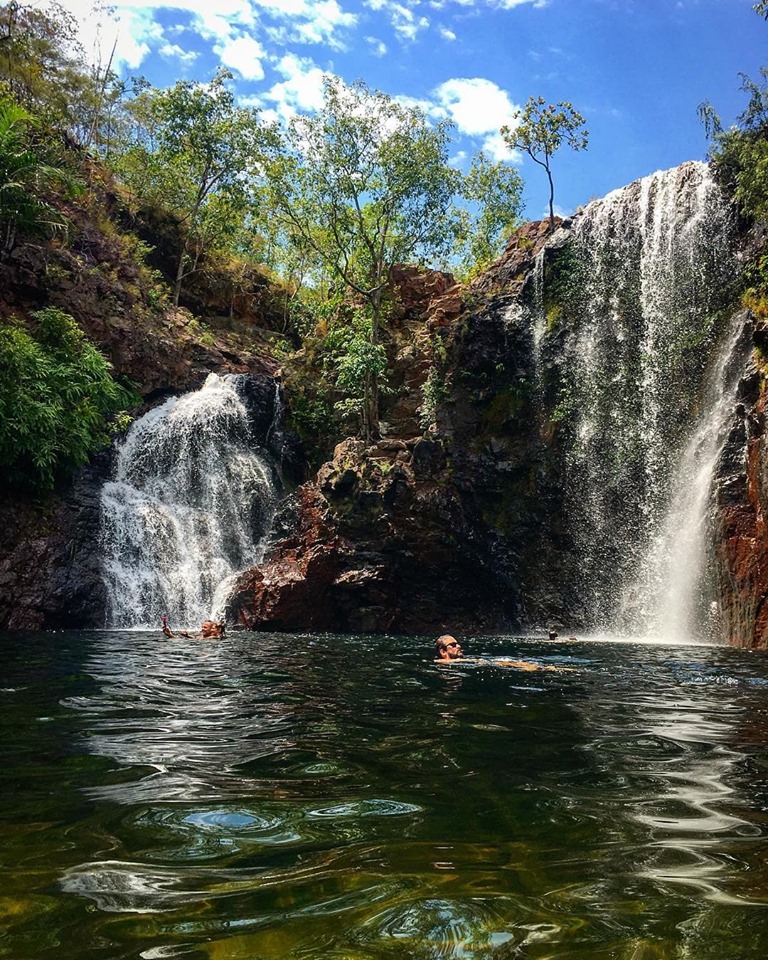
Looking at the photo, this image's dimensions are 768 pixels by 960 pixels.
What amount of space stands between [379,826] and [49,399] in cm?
1838

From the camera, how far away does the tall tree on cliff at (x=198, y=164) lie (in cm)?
3144

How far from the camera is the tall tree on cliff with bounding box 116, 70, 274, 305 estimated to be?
31.4 m

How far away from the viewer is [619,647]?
15.0 meters

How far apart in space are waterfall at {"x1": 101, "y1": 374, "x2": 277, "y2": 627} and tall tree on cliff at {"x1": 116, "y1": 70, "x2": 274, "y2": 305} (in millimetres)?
9677

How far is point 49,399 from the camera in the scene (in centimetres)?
1881

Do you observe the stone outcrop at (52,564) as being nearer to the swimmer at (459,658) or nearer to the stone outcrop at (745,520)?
the swimmer at (459,658)

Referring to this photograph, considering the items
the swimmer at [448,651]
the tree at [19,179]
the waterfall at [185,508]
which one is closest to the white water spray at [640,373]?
the swimmer at [448,651]

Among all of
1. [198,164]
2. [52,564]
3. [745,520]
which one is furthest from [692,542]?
[198,164]

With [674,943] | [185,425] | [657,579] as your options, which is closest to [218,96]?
[185,425]

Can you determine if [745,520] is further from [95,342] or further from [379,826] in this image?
[95,342]

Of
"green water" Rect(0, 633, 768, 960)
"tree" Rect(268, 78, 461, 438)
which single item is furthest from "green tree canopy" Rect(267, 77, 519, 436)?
"green water" Rect(0, 633, 768, 960)

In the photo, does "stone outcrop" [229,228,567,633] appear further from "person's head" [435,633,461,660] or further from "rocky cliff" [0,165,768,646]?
"person's head" [435,633,461,660]

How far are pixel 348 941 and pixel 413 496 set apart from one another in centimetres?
1984

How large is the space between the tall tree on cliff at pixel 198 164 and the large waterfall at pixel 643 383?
1710 cm
